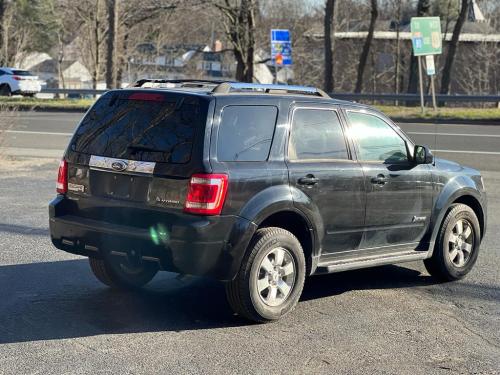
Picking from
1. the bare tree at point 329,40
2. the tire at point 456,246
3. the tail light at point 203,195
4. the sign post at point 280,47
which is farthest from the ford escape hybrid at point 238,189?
the bare tree at point 329,40

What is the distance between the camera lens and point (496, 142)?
2062 cm

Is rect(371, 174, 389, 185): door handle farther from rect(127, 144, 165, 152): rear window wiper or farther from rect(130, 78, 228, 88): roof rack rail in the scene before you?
rect(127, 144, 165, 152): rear window wiper

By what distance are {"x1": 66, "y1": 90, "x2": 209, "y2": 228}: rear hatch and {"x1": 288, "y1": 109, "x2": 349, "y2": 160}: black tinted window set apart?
89 centimetres

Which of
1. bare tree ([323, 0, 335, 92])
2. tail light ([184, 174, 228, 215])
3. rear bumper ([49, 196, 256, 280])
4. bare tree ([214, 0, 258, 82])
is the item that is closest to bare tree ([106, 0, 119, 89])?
bare tree ([214, 0, 258, 82])

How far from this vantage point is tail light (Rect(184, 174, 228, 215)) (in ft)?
18.4

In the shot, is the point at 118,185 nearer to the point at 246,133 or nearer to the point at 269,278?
the point at 246,133

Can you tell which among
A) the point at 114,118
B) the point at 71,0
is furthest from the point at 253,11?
the point at 114,118

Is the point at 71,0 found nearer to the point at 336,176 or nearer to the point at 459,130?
the point at 459,130

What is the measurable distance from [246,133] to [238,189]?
19.5 inches

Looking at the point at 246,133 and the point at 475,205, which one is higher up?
the point at 246,133

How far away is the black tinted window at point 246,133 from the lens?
19.1 feet

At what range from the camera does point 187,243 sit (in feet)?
18.3

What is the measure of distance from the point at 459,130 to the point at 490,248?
613 inches

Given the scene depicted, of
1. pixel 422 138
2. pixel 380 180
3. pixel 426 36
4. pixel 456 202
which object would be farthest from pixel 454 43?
pixel 380 180
